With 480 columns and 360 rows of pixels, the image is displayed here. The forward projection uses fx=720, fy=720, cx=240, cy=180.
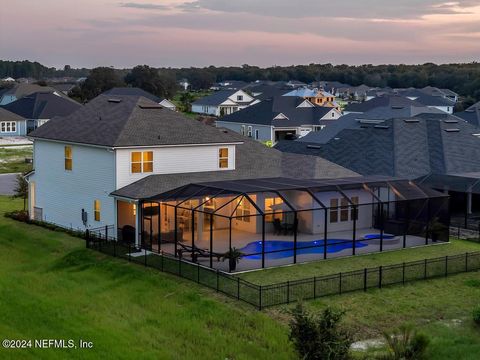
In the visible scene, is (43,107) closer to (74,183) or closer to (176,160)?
(74,183)

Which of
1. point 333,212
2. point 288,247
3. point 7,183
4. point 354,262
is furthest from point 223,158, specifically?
point 7,183

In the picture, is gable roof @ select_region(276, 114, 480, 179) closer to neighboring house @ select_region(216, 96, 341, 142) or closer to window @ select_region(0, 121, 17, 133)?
neighboring house @ select_region(216, 96, 341, 142)

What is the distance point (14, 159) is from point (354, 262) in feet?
167

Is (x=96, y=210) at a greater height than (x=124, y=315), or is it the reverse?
(x=96, y=210)

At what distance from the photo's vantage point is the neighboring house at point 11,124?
9869 cm

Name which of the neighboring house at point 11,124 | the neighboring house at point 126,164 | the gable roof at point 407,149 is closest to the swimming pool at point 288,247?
the neighboring house at point 126,164

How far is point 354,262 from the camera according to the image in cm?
3041

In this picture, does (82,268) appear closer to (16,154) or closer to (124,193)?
(124,193)

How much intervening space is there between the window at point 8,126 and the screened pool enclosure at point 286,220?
232 feet

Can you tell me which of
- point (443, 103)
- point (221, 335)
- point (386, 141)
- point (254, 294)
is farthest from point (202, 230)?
point (443, 103)

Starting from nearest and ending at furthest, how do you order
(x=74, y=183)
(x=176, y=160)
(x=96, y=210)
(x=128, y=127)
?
(x=96, y=210) < (x=128, y=127) < (x=176, y=160) < (x=74, y=183)

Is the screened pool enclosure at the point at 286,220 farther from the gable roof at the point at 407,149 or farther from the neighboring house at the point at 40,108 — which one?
the neighboring house at the point at 40,108

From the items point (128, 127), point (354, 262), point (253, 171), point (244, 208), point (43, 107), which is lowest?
point (354, 262)

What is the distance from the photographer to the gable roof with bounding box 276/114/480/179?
46500 mm
